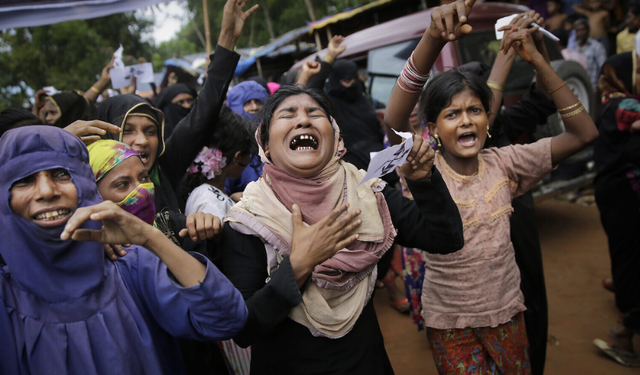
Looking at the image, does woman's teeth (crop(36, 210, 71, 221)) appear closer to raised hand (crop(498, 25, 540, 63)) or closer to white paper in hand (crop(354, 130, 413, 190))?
white paper in hand (crop(354, 130, 413, 190))

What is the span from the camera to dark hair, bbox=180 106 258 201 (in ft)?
8.47

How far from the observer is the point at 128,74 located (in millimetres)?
4164

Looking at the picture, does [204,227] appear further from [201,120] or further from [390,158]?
[201,120]

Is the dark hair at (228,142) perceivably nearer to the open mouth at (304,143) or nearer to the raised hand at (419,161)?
the open mouth at (304,143)

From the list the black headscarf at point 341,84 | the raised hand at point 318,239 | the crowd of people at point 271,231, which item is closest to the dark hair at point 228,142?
the crowd of people at point 271,231

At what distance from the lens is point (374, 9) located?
994cm

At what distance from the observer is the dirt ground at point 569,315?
11.2 feet

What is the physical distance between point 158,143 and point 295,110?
101cm

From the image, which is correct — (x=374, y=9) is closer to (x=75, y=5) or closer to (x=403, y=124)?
(x=75, y=5)

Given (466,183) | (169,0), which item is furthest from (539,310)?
(169,0)

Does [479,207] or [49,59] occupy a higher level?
[49,59]

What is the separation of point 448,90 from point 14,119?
2.53m

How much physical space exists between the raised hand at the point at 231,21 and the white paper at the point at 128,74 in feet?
6.55

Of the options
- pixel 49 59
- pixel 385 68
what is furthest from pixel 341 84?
pixel 49 59
